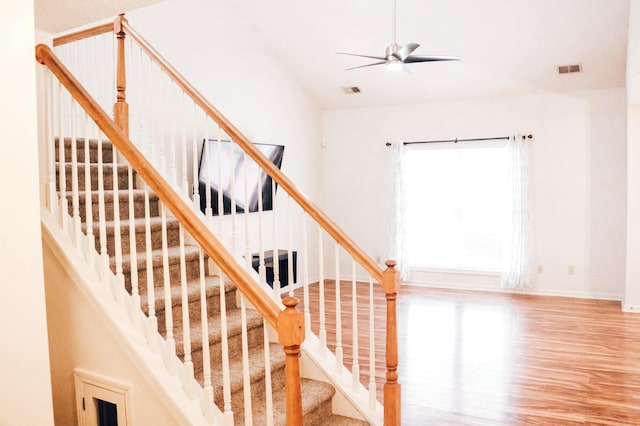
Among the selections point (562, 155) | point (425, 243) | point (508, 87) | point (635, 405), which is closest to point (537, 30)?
point (508, 87)

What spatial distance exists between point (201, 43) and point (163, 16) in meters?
0.65

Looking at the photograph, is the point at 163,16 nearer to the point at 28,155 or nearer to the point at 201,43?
the point at 201,43

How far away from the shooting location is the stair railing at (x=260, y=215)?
304 centimetres

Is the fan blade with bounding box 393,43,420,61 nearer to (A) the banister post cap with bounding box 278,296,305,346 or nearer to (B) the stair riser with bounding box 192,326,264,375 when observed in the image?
(B) the stair riser with bounding box 192,326,264,375

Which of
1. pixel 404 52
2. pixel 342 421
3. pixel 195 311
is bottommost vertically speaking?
pixel 342 421

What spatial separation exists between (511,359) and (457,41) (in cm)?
399

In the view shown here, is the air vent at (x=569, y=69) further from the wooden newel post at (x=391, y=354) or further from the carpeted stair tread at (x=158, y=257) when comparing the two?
the carpeted stair tread at (x=158, y=257)

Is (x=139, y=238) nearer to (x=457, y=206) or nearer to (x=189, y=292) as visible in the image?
A: (x=189, y=292)

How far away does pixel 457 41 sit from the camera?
262 inches

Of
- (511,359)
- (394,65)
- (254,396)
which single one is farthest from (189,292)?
(511,359)

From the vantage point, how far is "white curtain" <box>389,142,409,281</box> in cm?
835

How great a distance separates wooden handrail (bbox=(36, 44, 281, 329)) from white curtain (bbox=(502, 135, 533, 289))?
6178 millimetres

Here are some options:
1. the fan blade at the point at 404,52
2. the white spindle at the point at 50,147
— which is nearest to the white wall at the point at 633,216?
the fan blade at the point at 404,52

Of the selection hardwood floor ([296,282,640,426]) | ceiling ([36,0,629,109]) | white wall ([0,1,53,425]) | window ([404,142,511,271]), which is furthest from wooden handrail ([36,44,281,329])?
window ([404,142,511,271])
